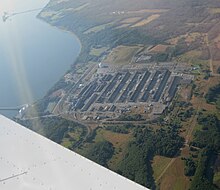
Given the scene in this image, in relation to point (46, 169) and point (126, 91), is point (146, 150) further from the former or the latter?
point (46, 169)

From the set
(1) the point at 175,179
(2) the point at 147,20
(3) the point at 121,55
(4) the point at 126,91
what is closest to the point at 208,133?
(1) the point at 175,179

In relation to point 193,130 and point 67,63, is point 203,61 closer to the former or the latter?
point 193,130

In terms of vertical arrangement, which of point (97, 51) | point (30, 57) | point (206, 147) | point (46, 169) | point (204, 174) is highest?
point (46, 169)

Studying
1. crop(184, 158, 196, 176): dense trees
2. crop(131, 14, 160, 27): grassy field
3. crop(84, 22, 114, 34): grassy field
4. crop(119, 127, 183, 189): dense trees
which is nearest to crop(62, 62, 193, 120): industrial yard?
crop(119, 127, 183, 189): dense trees

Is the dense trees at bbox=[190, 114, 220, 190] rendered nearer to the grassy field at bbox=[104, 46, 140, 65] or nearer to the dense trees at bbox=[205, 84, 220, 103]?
the dense trees at bbox=[205, 84, 220, 103]

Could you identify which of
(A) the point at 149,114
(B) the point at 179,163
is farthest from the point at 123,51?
(B) the point at 179,163

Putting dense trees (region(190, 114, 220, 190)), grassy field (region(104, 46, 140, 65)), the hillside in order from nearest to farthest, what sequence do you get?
dense trees (region(190, 114, 220, 190)) < the hillside < grassy field (region(104, 46, 140, 65))

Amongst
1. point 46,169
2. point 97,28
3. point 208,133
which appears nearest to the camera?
point 46,169
